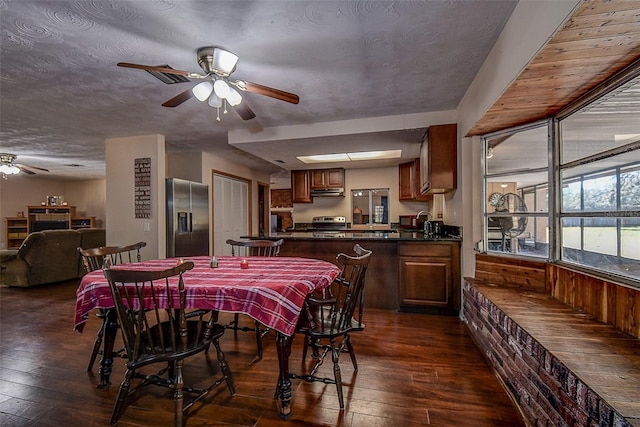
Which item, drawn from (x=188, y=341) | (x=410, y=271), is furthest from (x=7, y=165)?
(x=410, y=271)

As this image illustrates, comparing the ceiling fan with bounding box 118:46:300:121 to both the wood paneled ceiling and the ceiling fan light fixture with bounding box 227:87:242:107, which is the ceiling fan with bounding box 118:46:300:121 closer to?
the ceiling fan light fixture with bounding box 227:87:242:107

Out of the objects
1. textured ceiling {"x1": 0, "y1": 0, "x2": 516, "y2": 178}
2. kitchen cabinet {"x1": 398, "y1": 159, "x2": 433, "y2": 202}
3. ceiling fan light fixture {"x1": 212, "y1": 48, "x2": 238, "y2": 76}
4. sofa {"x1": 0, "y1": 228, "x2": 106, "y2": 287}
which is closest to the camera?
textured ceiling {"x1": 0, "y1": 0, "x2": 516, "y2": 178}

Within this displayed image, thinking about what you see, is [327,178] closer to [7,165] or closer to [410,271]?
[410,271]

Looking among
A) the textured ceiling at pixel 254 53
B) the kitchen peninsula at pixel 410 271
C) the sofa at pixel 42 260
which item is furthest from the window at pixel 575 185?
the sofa at pixel 42 260

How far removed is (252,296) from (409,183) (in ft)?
15.3

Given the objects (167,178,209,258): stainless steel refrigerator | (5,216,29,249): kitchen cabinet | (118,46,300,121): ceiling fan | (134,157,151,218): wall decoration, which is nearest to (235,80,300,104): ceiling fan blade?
(118,46,300,121): ceiling fan

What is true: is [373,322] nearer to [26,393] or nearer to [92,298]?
[92,298]

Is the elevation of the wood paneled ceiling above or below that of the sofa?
above

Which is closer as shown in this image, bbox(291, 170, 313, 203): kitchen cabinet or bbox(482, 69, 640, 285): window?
bbox(482, 69, 640, 285): window

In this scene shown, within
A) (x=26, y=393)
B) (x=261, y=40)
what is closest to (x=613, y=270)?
(x=261, y=40)

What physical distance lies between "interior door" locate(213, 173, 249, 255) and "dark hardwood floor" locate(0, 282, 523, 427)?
2863 mm

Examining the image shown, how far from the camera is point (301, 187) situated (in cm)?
636

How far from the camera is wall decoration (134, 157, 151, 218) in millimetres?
4254

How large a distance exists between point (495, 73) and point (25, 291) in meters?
6.66
